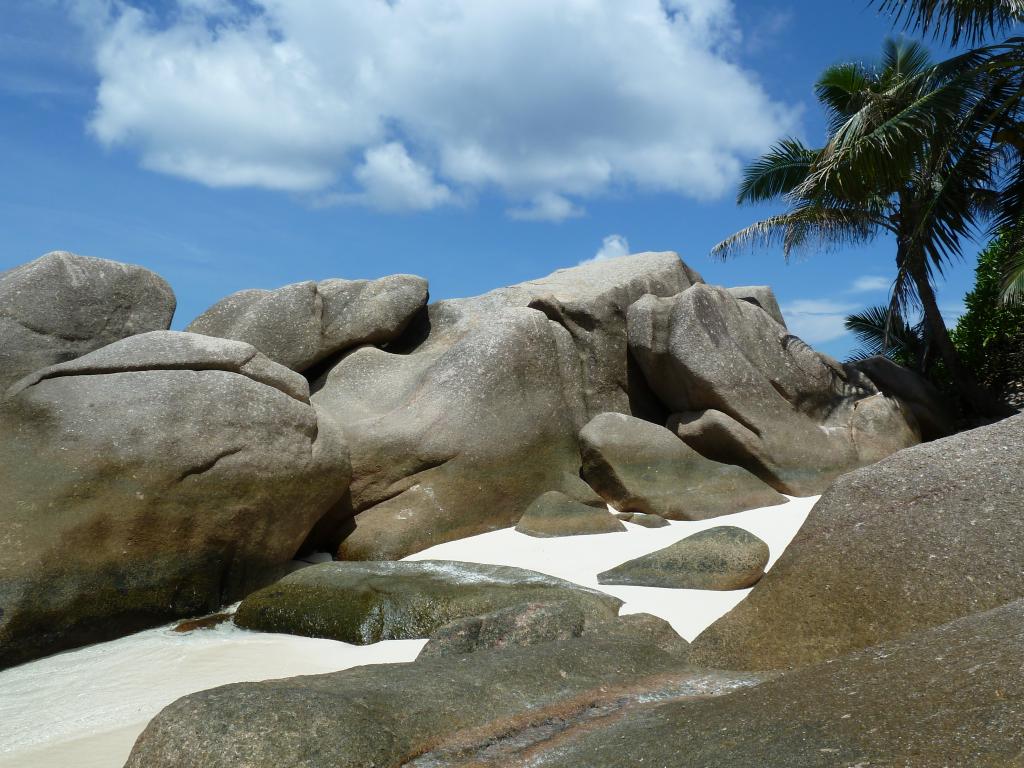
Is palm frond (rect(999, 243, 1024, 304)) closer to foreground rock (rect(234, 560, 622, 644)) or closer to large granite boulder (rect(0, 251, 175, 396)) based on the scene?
foreground rock (rect(234, 560, 622, 644))

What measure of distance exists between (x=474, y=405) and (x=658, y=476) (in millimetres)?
2344

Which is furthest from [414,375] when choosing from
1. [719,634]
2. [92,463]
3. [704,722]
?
[704,722]

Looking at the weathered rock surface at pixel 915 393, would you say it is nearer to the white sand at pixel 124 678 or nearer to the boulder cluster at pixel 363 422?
the boulder cluster at pixel 363 422

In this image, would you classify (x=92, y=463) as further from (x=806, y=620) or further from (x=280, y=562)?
(x=806, y=620)

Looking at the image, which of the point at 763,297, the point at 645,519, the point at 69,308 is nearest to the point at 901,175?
the point at 763,297

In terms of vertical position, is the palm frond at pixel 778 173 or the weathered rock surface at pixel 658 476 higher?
the palm frond at pixel 778 173

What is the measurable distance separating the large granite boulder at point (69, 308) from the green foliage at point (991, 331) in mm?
13726

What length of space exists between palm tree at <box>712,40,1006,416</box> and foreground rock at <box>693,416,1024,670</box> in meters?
10.4

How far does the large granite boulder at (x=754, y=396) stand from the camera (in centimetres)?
1201

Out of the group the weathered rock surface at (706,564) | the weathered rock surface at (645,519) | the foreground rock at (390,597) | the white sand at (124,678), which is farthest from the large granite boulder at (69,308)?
the weathered rock surface at (706,564)

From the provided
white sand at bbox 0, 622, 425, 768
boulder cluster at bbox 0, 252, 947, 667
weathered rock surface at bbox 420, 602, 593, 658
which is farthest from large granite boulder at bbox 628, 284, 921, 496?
weathered rock surface at bbox 420, 602, 593, 658

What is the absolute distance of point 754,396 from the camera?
1235cm

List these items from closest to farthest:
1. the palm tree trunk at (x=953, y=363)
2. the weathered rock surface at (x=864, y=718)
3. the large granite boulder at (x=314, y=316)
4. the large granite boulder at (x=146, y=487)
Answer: the weathered rock surface at (x=864, y=718) → the large granite boulder at (x=146, y=487) → the large granite boulder at (x=314, y=316) → the palm tree trunk at (x=953, y=363)

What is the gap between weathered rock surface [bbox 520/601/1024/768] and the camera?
7.38ft
